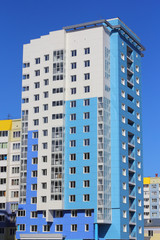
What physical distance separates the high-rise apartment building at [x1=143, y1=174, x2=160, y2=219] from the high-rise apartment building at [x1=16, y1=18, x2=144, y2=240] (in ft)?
279

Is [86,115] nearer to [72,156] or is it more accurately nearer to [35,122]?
[72,156]

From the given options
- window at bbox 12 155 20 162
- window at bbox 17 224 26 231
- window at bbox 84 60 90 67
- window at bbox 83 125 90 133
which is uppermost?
window at bbox 84 60 90 67

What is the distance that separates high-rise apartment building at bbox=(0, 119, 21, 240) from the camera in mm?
105812

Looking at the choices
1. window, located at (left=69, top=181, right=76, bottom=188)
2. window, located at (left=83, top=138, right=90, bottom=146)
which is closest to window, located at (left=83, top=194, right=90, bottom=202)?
window, located at (left=69, top=181, right=76, bottom=188)

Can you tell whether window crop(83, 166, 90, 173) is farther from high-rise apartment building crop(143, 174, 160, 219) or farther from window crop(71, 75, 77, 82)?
high-rise apartment building crop(143, 174, 160, 219)

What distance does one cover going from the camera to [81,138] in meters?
92.4

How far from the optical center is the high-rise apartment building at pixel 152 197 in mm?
182500

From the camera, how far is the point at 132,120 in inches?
3944

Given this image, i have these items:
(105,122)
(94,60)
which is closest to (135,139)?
(105,122)

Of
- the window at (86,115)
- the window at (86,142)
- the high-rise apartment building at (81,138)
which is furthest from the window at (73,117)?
the window at (86,142)

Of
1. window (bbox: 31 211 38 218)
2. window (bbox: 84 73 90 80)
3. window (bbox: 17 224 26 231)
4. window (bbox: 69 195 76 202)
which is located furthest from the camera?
window (bbox: 84 73 90 80)

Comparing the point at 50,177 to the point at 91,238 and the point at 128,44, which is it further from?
the point at 128,44

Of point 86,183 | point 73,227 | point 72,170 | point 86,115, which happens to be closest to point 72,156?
point 72,170

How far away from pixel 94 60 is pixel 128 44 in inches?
477
